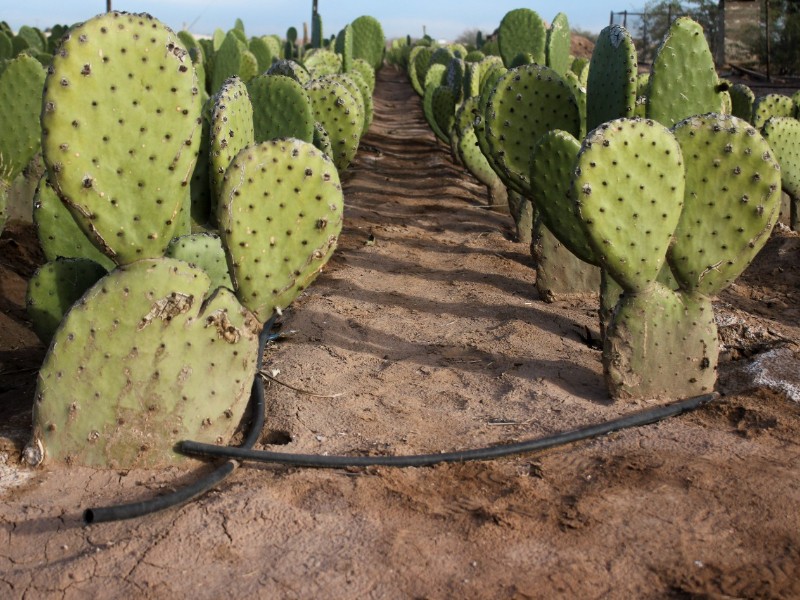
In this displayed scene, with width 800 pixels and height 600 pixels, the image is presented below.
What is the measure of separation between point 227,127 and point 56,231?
0.71m

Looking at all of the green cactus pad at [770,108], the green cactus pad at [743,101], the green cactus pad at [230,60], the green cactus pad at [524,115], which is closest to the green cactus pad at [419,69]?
the green cactus pad at [230,60]

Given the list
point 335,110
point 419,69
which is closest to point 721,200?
point 335,110

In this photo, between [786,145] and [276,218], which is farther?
[786,145]

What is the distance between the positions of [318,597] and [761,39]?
19745 mm

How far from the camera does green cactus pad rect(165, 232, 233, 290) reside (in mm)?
3186

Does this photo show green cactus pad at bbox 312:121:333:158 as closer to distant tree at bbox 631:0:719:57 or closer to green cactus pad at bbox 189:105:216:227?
green cactus pad at bbox 189:105:216:227

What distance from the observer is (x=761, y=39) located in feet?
64.0

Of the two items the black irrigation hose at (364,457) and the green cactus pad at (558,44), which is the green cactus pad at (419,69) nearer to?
the green cactus pad at (558,44)

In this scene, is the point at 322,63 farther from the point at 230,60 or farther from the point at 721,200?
the point at 721,200

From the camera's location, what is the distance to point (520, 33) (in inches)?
361

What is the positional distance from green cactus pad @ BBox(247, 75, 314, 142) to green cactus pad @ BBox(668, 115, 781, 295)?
1706 millimetres

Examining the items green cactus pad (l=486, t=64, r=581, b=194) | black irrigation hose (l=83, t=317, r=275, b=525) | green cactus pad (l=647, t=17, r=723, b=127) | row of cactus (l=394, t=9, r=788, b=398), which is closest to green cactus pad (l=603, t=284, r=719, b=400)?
row of cactus (l=394, t=9, r=788, b=398)

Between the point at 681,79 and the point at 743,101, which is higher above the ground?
the point at 681,79

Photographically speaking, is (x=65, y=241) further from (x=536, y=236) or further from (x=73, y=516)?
(x=536, y=236)
